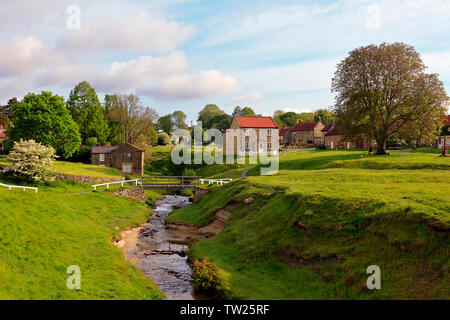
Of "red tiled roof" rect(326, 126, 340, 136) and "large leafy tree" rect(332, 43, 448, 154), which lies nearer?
"large leafy tree" rect(332, 43, 448, 154)

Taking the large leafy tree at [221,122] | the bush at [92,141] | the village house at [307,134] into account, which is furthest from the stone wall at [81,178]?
the large leafy tree at [221,122]

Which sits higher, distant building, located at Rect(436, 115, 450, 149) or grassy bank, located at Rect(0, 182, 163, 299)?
distant building, located at Rect(436, 115, 450, 149)

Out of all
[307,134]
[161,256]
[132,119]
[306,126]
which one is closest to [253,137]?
[132,119]

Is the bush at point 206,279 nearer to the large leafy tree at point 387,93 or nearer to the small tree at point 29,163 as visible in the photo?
the small tree at point 29,163

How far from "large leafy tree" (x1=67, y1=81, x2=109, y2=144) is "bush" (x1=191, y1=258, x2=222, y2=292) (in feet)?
237

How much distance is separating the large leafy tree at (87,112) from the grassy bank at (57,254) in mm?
54836

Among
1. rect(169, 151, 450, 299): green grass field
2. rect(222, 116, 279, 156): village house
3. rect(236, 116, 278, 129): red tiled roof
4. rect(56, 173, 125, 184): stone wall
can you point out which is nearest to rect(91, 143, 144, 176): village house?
rect(56, 173, 125, 184): stone wall

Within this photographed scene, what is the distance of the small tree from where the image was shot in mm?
40344

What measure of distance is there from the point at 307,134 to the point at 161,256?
9950cm

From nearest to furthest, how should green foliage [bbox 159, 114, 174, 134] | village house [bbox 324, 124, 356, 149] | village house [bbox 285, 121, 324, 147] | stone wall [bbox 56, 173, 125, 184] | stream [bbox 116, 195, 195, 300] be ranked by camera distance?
stream [bbox 116, 195, 195, 300] < stone wall [bbox 56, 173, 125, 184] < village house [bbox 324, 124, 356, 149] < village house [bbox 285, 121, 324, 147] < green foliage [bbox 159, 114, 174, 134]

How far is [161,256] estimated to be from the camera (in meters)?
26.2

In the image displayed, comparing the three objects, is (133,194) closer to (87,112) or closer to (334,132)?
(87,112)

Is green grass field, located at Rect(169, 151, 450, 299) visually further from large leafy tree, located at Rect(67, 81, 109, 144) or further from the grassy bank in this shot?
large leafy tree, located at Rect(67, 81, 109, 144)
